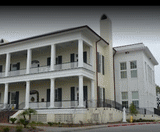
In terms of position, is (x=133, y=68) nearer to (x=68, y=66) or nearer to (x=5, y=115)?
(x=68, y=66)

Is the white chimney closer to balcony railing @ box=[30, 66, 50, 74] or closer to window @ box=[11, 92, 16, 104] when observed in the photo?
balcony railing @ box=[30, 66, 50, 74]

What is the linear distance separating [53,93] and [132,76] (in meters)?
11.0

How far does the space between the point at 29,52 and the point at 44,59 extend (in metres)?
2.54

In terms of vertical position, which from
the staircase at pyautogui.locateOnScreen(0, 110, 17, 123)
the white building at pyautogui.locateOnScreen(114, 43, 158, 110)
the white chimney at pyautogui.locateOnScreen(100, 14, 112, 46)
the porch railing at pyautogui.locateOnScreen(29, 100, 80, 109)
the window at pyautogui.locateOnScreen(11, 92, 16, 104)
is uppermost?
the white chimney at pyautogui.locateOnScreen(100, 14, 112, 46)

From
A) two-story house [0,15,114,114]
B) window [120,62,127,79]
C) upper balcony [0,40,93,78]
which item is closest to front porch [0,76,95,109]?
two-story house [0,15,114,114]

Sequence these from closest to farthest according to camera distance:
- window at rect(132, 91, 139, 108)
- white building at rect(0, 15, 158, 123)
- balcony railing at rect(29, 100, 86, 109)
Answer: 1. white building at rect(0, 15, 158, 123)
2. balcony railing at rect(29, 100, 86, 109)
3. window at rect(132, 91, 139, 108)

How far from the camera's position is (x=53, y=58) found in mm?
22344

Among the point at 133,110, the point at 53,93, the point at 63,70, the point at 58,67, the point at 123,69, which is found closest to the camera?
the point at 63,70

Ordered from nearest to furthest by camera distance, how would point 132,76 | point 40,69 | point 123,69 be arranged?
point 40,69 < point 132,76 < point 123,69

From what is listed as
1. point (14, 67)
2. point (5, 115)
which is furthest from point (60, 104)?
point (14, 67)

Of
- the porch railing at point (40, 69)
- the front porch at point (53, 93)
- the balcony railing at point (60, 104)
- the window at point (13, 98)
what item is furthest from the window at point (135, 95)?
the window at point (13, 98)

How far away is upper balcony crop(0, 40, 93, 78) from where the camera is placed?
21966 mm

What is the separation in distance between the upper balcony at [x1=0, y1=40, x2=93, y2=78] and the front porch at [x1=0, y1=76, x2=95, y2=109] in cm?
152

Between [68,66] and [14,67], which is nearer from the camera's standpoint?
[68,66]
